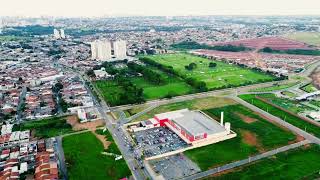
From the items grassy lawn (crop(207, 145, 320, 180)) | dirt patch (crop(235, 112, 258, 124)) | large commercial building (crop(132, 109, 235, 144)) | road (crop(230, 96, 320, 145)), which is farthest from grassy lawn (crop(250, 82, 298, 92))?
grassy lawn (crop(207, 145, 320, 180))

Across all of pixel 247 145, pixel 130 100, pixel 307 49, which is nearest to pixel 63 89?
pixel 130 100

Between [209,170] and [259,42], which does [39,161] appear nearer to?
[209,170]

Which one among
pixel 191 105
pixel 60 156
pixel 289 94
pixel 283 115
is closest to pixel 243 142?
pixel 283 115

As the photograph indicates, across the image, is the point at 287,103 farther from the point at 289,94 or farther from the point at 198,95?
the point at 198,95

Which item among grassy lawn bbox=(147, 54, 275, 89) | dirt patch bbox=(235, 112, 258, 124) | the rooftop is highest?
grassy lawn bbox=(147, 54, 275, 89)

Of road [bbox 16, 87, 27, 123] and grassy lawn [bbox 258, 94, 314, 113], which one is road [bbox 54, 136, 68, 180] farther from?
grassy lawn [bbox 258, 94, 314, 113]

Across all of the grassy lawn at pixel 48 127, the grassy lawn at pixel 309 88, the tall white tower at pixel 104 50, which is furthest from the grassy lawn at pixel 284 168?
the tall white tower at pixel 104 50
